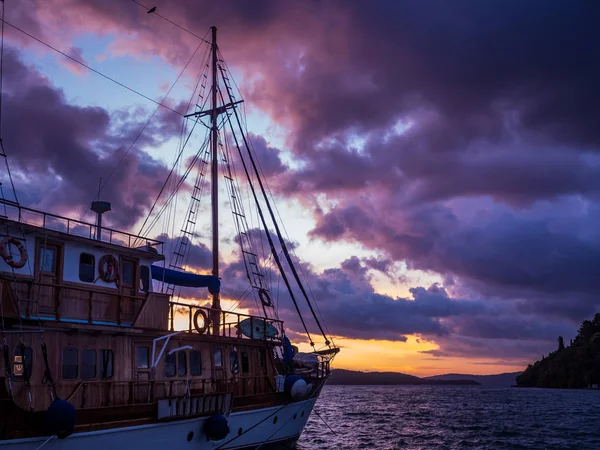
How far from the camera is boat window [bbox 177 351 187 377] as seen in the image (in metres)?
22.7

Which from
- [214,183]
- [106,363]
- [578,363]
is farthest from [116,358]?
[578,363]

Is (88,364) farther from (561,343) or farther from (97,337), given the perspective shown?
(561,343)

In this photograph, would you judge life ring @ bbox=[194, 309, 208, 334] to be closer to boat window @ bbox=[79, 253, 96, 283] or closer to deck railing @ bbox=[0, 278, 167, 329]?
deck railing @ bbox=[0, 278, 167, 329]

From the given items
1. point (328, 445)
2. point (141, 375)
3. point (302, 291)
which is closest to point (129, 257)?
point (141, 375)

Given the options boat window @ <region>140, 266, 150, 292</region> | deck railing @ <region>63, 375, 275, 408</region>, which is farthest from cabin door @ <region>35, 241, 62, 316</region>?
boat window @ <region>140, 266, 150, 292</region>

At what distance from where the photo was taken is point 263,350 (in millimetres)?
27594

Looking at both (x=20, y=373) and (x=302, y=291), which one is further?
(x=302, y=291)

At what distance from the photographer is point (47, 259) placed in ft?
64.7

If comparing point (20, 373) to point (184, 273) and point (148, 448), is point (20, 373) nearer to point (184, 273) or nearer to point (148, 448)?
point (148, 448)

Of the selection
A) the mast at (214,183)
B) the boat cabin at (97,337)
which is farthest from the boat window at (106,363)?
the mast at (214,183)

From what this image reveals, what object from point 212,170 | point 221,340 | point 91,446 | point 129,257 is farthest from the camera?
point 212,170

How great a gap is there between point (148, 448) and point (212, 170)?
49.8 feet

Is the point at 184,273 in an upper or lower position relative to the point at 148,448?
upper

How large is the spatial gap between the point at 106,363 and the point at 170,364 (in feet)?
Result: 10.4
